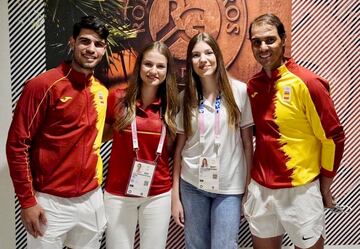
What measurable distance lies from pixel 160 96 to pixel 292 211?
912mm

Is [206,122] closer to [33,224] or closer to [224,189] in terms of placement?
[224,189]

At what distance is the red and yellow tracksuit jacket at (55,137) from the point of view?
187cm

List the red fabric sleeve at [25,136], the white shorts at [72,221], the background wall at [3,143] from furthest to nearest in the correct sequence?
the background wall at [3,143], the white shorts at [72,221], the red fabric sleeve at [25,136]

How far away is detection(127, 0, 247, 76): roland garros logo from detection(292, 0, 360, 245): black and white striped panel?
15.6 inches

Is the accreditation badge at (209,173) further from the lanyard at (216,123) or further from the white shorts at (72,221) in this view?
the white shorts at (72,221)

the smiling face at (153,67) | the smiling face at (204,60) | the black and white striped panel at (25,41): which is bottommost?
the black and white striped panel at (25,41)

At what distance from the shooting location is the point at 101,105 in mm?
2104

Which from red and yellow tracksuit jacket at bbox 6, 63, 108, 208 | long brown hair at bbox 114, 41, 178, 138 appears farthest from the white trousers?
long brown hair at bbox 114, 41, 178, 138

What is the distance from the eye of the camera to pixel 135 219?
2.17 metres

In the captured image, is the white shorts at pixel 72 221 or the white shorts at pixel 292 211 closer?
the white shorts at pixel 72 221

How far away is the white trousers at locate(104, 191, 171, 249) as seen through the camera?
213 cm

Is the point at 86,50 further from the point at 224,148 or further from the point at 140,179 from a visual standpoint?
the point at 224,148

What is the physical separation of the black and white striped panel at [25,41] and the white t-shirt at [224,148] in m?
0.93

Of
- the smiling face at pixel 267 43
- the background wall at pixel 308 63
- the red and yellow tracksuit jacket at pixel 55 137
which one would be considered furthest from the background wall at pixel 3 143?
the smiling face at pixel 267 43
